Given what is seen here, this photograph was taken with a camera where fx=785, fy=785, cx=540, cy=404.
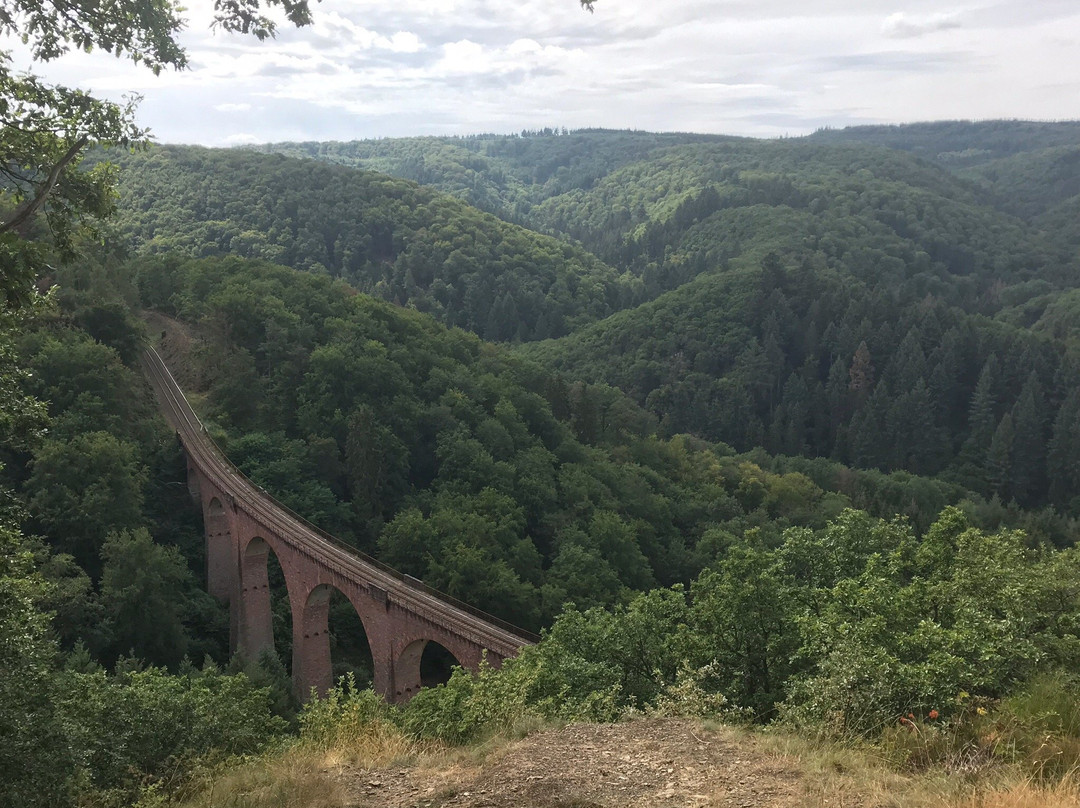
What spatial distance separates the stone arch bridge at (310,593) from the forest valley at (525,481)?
1.50 metres

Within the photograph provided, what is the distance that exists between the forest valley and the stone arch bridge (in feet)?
4.91

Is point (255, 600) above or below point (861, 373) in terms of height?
below

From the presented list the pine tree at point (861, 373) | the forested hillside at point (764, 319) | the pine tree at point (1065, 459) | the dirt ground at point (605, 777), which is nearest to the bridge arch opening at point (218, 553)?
the dirt ground at point (605, 777)

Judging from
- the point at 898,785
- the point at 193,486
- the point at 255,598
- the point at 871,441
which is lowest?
the point at 871,441

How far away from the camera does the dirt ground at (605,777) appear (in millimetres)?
9531

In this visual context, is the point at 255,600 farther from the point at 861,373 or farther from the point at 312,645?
the point at 861,373

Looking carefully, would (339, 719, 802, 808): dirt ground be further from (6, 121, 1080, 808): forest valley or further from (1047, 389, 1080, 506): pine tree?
(1047, 389, 1080, 506): pine tree

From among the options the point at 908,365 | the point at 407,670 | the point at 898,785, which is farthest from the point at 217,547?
the point at 908,365

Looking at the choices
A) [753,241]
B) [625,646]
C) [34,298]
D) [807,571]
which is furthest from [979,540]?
[753,241]

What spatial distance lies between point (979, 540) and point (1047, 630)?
5.17 meters

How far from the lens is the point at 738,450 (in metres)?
111

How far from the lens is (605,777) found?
10.3 meters

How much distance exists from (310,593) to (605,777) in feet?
97.1

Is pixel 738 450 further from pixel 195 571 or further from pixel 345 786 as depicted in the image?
pixel 345 786
